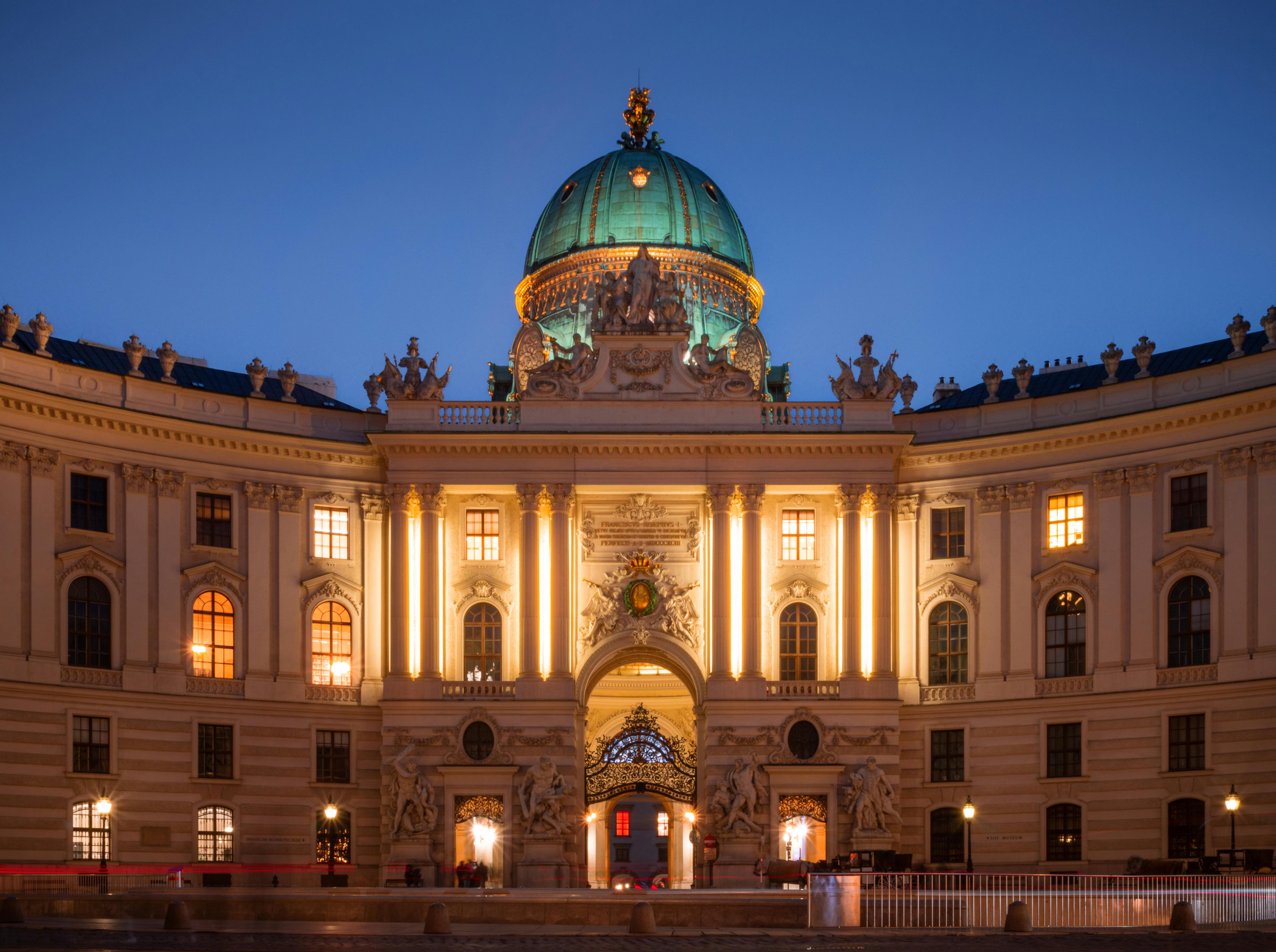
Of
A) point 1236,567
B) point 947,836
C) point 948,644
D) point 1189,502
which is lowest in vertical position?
point 947,836

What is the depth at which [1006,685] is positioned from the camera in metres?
67.6

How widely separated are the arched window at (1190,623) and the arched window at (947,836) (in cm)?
965

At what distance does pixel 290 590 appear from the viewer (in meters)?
68.4

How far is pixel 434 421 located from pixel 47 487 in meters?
14.2

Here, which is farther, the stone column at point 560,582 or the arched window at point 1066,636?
the stone column at point 560,582

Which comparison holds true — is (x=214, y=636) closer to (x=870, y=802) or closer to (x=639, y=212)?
(x=870, y=802)

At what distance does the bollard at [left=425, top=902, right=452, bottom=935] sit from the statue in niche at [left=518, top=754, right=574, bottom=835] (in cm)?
2481

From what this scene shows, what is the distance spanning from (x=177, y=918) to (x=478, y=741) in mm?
26354

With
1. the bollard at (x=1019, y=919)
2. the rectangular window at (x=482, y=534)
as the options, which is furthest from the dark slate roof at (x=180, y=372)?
the bollard at (x=1019, y=919)

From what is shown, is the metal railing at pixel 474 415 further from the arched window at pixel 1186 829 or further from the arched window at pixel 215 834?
the arched window at pixel 1186 829

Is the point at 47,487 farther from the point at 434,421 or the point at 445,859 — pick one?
the point at 445,859

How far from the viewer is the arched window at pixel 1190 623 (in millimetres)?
63438

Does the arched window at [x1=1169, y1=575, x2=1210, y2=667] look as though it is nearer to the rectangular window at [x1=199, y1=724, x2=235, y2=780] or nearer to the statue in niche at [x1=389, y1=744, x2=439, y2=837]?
the statue in niche at [x1=389, y1=744, x2=439, y2=837]

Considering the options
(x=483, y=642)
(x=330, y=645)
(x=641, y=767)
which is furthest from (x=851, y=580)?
(x=330, y=645)
